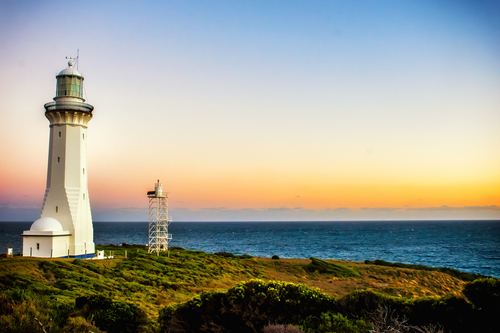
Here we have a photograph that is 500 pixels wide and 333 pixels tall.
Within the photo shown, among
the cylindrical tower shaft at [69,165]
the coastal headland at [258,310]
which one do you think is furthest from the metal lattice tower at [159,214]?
the coastal headland at [258,310]

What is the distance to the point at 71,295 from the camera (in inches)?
598

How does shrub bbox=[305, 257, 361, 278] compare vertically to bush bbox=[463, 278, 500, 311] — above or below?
below

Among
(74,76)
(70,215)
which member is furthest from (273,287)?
(74,76)

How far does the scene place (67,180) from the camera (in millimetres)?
27141

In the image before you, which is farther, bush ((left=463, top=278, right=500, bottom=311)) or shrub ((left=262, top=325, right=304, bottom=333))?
bush ((left=463, top=278, right=500, bottom=311))

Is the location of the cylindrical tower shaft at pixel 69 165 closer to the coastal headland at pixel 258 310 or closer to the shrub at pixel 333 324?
the coastal headland at pixel 258 310

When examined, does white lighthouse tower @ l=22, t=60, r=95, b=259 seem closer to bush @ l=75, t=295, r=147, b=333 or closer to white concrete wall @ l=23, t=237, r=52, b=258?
white concrete wall @ l=23, t=237, r=52, b=258

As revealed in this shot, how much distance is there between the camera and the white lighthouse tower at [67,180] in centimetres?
2627

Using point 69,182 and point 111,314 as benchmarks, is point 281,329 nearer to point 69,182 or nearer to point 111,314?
point 111,314

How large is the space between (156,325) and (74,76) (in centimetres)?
2329

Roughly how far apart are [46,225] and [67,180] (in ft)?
11.0

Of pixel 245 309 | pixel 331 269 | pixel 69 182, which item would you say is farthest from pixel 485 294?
pixel 69 182

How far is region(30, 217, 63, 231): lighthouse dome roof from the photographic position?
2573 centimetres

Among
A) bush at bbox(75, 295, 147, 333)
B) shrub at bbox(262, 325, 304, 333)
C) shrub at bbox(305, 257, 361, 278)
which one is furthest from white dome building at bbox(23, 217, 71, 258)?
shrub at bbox(262, 325, 304, 333)
